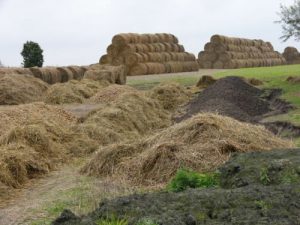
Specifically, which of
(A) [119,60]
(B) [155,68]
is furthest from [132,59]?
(B) [155,68]

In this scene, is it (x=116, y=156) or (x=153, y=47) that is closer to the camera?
(x=116, y=156)

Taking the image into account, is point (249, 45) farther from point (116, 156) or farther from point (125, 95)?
point (116, 156)

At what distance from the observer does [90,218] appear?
5805 millimetres

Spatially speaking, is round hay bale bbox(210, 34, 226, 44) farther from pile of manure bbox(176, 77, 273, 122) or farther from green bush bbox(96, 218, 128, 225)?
green bush bbox(96, 218, 128, 225)

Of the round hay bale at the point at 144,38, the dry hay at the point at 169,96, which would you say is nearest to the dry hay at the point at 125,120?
the dry hay at the point at 169,96

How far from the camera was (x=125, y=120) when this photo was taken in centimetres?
1817

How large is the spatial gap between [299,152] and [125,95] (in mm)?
12348

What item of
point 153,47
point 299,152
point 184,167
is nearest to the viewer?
point 299,152

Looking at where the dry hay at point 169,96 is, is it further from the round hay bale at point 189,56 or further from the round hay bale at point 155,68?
the round hay bale at point 189,56

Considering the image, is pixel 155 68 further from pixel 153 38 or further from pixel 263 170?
pixel 263 170

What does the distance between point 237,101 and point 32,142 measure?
13.2m

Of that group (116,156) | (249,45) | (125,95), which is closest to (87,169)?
(116,156)

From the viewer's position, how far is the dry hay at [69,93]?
22.8m

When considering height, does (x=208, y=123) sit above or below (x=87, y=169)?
above
